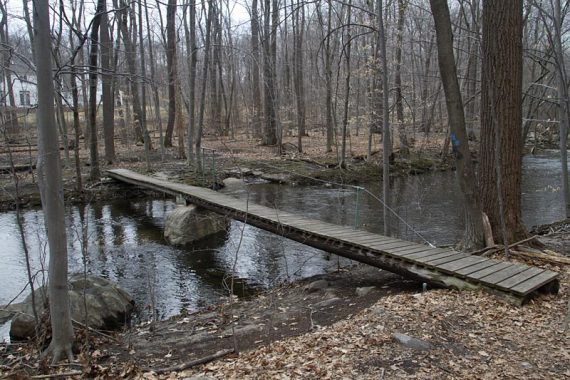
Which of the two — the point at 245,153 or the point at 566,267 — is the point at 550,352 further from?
the point at 245,153

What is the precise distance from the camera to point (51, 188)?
3.88 meters

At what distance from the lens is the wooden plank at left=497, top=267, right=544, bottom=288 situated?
482 cm

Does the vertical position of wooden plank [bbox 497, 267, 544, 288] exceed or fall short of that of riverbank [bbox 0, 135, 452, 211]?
it falls short

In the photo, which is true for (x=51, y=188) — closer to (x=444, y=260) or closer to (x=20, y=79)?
(x=20, y=79)

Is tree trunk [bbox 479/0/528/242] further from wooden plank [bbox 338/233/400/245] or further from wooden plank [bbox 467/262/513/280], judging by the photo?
wooden plank [bbox 338/233/400/245]

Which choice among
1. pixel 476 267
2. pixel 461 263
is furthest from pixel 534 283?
pixel 461 263

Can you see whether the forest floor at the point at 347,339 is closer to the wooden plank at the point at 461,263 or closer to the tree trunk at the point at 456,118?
the wooden plank at the point at 461,263

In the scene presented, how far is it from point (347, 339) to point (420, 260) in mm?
2049

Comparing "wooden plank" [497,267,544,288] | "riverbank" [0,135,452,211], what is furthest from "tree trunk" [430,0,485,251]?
"riverbank" [0,135,452,211]

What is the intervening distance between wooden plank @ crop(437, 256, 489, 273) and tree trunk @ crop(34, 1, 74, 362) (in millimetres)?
4126

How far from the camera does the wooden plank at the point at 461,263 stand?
539 centimetres

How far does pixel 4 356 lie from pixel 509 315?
5.16 metres

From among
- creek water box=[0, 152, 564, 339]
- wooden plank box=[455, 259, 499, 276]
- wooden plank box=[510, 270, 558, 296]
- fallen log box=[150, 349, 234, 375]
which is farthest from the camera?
creek water box=[0, 152, 564, 339]

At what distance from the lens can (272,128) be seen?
24.2m
